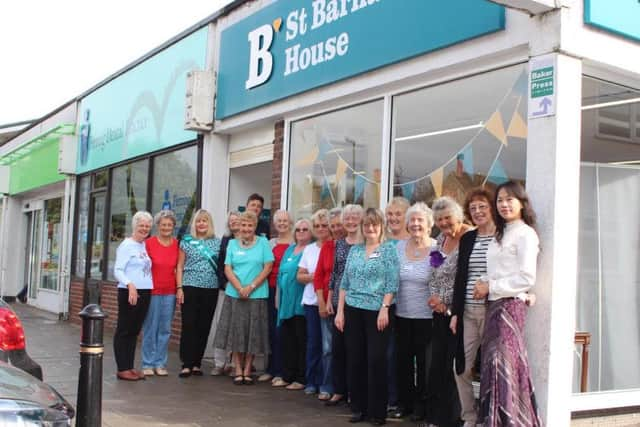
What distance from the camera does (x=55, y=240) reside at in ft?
56.5

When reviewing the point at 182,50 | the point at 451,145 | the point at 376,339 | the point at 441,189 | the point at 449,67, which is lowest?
the point at 376,339

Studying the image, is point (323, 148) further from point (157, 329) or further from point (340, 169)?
point (157, 329)

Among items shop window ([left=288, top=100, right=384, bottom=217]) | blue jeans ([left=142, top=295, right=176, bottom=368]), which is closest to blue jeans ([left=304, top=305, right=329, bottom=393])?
shop window ([left=288, top=100, right=384, bottom=217])

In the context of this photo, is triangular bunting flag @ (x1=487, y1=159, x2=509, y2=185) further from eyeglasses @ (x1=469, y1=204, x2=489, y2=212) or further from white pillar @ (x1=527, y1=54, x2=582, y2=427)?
eyeglasses @ (x1=469, y1=204, x2=489, y2=212)

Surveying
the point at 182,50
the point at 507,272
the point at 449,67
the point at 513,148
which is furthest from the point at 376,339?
the point at 182,50

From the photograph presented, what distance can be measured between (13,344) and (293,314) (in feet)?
9.91

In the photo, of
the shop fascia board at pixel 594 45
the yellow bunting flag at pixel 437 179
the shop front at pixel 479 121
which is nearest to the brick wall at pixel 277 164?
the shop front at pixel 479 121

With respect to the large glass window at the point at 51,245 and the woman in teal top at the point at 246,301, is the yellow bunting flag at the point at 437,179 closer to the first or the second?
the woman in teal top at the point at 246,301

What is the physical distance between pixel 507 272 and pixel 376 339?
131cm

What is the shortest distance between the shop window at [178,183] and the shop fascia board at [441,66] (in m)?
2.10

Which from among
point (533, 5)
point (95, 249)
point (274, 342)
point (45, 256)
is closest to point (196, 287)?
point (274, 342)

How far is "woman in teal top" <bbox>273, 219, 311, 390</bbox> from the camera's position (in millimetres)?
6965

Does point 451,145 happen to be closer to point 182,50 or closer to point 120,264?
point 120,264

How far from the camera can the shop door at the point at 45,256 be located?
1664 centimetres
